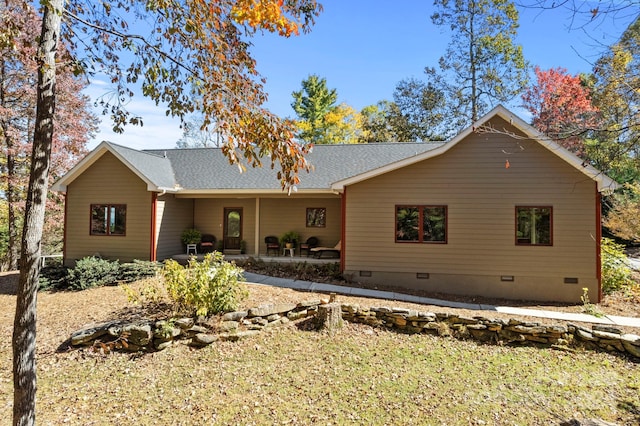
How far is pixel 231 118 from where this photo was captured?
4.22 metres

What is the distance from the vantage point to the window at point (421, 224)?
11102 mm

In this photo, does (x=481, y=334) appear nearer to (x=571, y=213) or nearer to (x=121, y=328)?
(x=571, y=213)

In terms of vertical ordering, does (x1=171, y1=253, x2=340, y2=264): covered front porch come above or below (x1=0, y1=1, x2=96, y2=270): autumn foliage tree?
below

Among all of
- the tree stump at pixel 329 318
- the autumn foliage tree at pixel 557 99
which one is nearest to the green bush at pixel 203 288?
the tree stump at pixel 329 318

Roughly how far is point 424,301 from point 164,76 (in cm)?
797

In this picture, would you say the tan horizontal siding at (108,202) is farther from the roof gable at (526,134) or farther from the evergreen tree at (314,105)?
the evergreen tree at (314,105)

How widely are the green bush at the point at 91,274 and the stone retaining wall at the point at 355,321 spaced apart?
4985mm

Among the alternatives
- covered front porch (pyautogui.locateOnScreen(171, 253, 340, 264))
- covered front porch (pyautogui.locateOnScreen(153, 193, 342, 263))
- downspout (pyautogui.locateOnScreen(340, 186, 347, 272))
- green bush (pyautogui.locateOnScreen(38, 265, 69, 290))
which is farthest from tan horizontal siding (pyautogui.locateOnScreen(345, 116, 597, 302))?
green bush (pyautogui.locateOnScreen(38, 265, 69, 290))

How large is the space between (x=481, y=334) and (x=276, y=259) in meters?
7.79

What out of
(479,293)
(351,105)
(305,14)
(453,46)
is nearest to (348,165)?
(479,293)

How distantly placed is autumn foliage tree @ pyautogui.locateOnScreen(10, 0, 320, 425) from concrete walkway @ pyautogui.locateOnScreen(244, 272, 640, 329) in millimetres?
6064

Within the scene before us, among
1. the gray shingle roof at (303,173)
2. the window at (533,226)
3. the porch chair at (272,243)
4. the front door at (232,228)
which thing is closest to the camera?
the window at (533,226)

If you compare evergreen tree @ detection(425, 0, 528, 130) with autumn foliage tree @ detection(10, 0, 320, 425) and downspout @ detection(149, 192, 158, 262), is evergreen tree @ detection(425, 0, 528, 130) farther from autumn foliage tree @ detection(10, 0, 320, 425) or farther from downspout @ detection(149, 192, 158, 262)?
autumn foliage tree @ detection(10, 0, 320, 425)

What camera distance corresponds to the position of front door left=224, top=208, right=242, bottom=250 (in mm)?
14947
